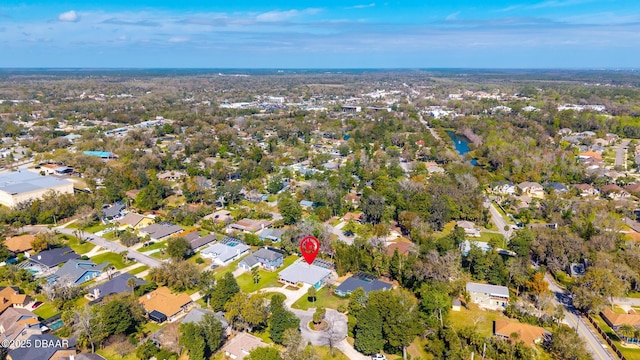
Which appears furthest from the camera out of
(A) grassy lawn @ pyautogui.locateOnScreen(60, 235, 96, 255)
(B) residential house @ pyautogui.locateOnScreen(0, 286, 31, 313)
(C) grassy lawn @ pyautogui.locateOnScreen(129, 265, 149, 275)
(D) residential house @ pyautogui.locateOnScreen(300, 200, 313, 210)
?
(D) residential house @ pyautogui.locateOnScreen(300, 200, 313, 210)

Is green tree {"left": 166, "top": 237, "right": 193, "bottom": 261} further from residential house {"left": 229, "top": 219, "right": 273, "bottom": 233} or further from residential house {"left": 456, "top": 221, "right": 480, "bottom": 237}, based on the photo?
residential house {"left": 456, "top": 221, "right": 480, "bottom": 237}

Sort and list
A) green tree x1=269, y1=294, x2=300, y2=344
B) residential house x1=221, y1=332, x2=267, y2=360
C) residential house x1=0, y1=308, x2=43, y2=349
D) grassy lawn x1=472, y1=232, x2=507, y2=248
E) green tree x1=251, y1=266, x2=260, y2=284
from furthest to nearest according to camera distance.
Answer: grassy lawn x1=472, y1=232, x2=507, y2=248 → green tree x1=251, y1=266, x2=260, y2=284 → green tree x1=269, y1=294, x2=300, y2=344 → residential house x1=0, y1=308, x2=43, y2=349 → residential house x1=221, y1=332, x2=267, y2=360

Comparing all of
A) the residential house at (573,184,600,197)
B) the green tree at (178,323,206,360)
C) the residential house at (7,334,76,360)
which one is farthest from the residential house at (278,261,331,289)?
the residential house at (573,184,600,197)

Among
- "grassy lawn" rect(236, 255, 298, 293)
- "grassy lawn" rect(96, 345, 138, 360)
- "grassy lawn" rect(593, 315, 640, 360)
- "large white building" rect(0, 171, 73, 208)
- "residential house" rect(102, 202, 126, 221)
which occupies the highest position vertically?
"large white building" rect(0, 171, 73, 208)

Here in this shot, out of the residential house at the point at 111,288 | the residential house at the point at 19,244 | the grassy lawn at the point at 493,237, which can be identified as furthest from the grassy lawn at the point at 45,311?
the grassy lawn at the point at 493,237

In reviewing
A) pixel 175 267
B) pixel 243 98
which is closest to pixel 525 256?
pixel 175 267

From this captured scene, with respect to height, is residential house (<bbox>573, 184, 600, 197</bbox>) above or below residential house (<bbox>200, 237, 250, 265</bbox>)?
above
